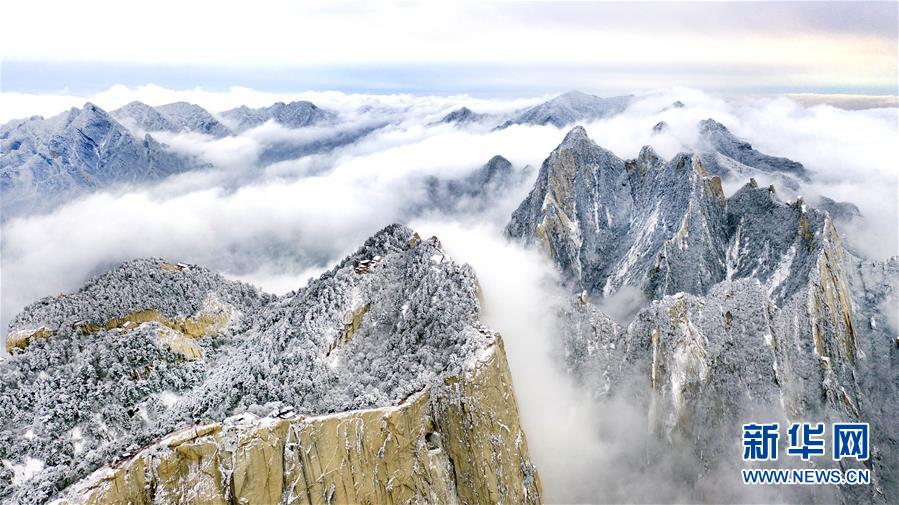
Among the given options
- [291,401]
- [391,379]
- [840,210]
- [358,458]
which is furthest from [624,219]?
[291,401]

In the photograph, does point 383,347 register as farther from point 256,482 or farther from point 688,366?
point 688,366

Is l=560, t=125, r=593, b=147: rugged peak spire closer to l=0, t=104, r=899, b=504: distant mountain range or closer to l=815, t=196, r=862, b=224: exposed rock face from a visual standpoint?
l=815, t=196, r=862, b=224: exposed rock face

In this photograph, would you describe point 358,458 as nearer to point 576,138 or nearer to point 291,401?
point 291,401

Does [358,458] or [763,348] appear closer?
[358,458]

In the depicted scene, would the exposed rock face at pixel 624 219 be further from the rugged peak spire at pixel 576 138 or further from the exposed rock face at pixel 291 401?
the exposed rock face at pixel 291 401

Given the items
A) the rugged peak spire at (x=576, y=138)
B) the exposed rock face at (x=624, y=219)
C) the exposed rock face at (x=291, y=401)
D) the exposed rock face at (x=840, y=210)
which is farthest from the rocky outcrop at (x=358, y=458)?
the exposed rock face at (x=840, y=210)

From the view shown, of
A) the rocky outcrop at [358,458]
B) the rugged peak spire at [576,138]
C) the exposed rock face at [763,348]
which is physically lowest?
the exposed rock face at [763,348]

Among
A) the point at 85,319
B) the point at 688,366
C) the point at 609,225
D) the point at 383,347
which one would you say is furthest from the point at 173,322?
the point at 609,225

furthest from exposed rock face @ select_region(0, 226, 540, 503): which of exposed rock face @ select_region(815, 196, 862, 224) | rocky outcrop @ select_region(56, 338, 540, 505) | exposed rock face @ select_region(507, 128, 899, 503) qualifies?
exposed rock face @ select_region(815, 196, 862, 224)

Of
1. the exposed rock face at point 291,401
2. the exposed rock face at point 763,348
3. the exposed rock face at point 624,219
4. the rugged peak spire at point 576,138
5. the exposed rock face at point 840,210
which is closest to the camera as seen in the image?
the exposed rock face at point 291,401
